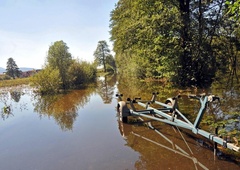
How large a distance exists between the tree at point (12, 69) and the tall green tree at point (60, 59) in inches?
2030

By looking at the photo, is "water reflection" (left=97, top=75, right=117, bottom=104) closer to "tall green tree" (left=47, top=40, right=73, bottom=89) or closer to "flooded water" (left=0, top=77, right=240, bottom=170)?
"tall green tree" (left=47, top=40, right=73, bottom=89)

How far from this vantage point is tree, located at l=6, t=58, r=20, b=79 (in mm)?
64625

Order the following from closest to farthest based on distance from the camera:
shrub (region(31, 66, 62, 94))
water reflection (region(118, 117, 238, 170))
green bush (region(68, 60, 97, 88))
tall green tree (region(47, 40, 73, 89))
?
water reflection (region(118, 117, 238, 170))
shrub (region(31, 66, 62, 94))
tall green tree (region(47, 40, 73, 89))
green bush (region(68, 60, 97, 88))

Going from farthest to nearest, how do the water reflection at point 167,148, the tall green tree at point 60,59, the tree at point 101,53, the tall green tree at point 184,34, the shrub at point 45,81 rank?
the tree at point 101,53 < the tall green tree at point 60,59 < the shrub at point 45,81 < the tall green tree at point 184,34 < the water reflection at point 167,148

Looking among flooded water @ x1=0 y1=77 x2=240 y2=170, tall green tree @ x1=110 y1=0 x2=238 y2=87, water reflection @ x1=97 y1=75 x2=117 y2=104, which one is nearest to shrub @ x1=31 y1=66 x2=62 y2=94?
water reflection @ x1=97 y1=75 x2=117 y2=104

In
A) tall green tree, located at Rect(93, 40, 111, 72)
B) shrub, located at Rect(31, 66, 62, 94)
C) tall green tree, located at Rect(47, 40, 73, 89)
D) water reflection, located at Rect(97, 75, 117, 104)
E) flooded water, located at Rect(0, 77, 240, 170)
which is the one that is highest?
tall green tree, located at Rect(93, 40, 111, 72)

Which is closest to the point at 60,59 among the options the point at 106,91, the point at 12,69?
the point at 106,91

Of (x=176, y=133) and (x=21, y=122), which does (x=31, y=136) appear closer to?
(x=21, y=122)

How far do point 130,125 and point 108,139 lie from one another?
1193mm

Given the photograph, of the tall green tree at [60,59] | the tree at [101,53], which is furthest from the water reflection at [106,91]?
the tree at [101,53]

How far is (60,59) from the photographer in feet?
68.3

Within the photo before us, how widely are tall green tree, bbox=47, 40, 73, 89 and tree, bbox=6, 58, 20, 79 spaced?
5155cm

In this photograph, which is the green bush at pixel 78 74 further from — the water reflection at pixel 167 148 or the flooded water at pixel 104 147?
the water reflection at pixel 167 148

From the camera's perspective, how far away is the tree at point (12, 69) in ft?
212
